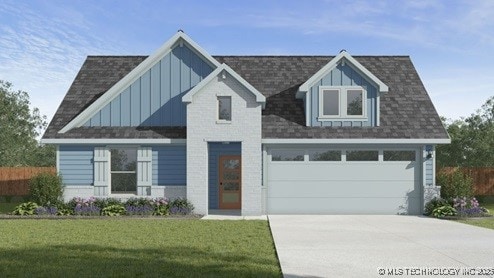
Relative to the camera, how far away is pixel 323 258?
10898mm

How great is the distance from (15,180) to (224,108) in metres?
17.5

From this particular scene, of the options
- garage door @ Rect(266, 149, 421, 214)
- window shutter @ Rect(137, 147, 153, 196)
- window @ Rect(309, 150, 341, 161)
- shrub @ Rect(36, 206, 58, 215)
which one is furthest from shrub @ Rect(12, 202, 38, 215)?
window @ Rect(309, 150, 341, 161)

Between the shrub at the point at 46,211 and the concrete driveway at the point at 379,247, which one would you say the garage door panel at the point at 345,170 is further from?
the shrub at the point at 46,211

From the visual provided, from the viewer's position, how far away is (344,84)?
73.3ft

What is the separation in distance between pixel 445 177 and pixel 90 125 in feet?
50.3

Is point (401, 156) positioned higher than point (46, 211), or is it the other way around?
point (401, 156)

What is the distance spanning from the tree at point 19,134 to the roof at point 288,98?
790 inches

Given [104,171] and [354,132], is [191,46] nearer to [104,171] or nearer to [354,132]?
[104,171]

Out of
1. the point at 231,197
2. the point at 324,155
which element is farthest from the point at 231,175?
the point at 324,155

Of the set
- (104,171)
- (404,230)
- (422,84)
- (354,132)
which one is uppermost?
(422,84)

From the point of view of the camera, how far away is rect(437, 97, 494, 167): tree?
38041mm

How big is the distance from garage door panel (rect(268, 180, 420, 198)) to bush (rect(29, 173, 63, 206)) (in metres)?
8.56

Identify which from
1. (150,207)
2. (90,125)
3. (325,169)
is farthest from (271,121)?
(90,125)

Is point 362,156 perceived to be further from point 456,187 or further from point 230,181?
point 230,181
